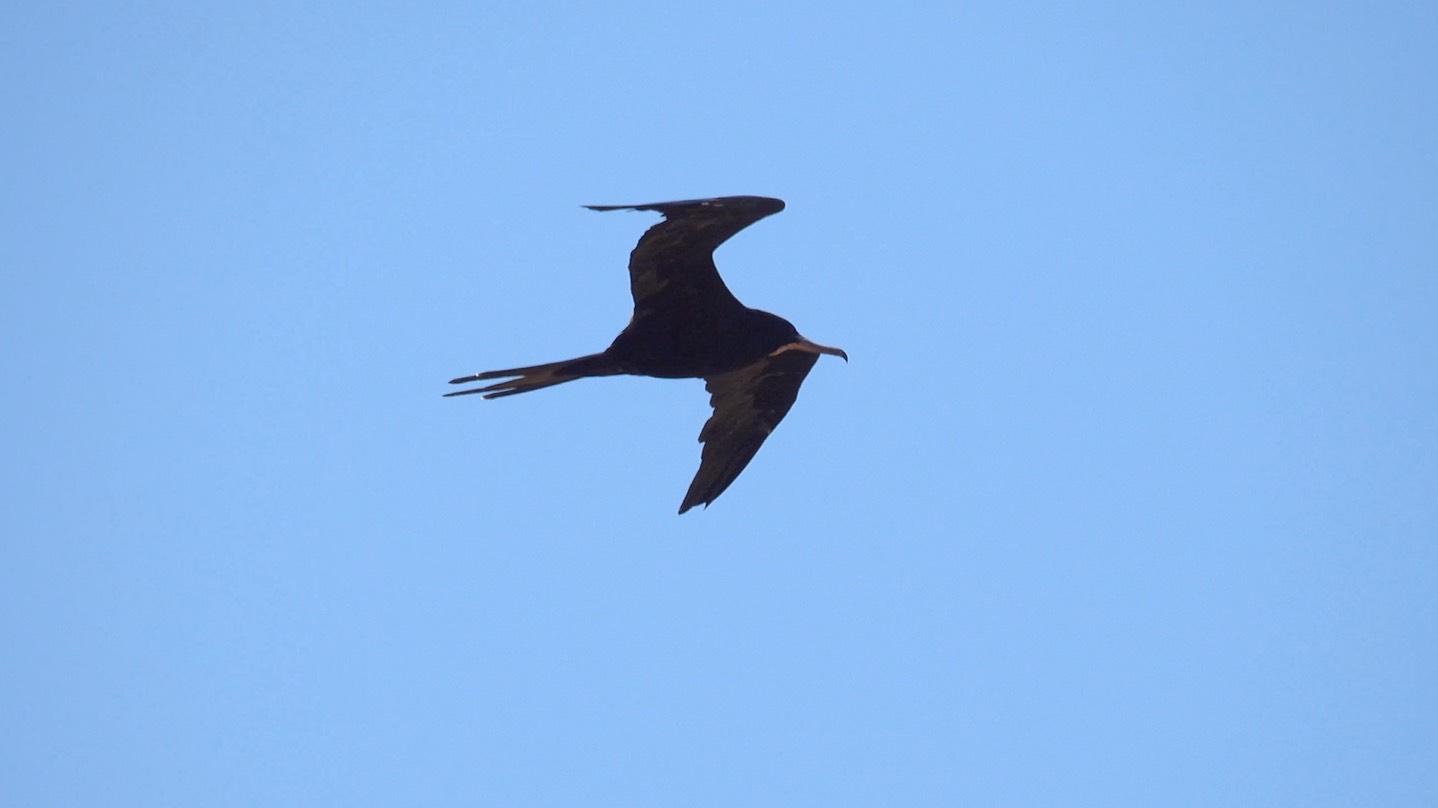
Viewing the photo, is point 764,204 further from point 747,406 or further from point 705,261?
point 747,406

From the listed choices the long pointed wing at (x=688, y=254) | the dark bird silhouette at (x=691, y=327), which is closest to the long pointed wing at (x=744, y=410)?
the dark bird silhouette at (x=691, y=327)

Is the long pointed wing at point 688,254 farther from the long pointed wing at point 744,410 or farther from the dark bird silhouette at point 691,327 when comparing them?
the long pointed wing at point 744,410

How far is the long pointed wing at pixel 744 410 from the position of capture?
38.3ft

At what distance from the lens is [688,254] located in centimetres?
1054

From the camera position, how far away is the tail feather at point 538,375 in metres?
10.5

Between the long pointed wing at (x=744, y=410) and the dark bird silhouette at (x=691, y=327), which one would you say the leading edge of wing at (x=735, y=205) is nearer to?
the dark bird silhouette at (x=691, y=327)

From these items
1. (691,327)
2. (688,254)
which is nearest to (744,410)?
(691,327)

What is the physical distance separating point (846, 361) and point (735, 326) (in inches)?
26.1

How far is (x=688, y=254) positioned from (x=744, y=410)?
154 cm

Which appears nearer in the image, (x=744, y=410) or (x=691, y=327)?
(x=691, y=327)

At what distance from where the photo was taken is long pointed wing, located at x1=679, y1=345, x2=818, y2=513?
11672 millimetres

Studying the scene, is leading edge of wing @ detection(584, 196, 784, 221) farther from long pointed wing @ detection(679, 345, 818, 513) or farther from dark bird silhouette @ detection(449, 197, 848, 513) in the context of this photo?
long pointed wing @ detection(679, 345, 818, 513)

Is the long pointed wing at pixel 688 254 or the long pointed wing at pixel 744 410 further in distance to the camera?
the long pointed wing at pixel 744 410

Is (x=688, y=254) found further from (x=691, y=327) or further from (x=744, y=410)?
(x=744, y=410)
